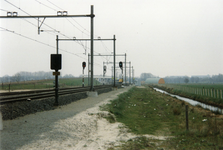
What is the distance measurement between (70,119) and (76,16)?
12.5 metres

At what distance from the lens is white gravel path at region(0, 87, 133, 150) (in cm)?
703

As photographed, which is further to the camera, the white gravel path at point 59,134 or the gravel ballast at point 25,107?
the gravel ballast at point 25,107

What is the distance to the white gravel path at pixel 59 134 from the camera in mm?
7033

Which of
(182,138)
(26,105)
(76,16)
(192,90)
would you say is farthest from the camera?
(192,90)

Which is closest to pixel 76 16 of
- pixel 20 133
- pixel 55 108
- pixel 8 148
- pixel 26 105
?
pixel 55 108

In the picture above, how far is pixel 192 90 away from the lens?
46875 millimetres

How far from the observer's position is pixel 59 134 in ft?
27.2

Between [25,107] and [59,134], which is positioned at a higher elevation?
[25,107]

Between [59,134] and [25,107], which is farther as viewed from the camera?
[25,107]

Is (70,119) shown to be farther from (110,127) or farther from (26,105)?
(26,105)

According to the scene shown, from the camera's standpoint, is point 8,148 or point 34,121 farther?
point 34,121

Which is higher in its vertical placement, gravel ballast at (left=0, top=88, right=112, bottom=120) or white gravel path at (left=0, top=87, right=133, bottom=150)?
gravel ballast at (left=0, top=88, right=112, bottom=120)

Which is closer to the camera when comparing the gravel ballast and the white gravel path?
the white gravel path

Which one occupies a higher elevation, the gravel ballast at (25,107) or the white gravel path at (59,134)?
the gravel ballast at (25,107)
